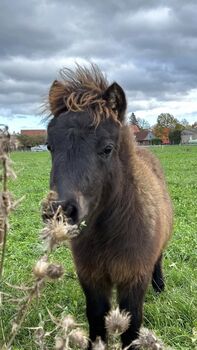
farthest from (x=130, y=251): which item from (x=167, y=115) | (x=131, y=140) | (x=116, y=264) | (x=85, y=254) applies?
(x=167, y=115)

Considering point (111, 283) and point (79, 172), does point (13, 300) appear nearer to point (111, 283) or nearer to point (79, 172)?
point (79, 172)

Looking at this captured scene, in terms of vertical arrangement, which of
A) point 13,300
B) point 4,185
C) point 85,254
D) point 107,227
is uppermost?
point 4,185

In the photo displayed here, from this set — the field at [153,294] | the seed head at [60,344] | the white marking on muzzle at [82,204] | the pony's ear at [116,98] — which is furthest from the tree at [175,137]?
the seed head at [60,344]

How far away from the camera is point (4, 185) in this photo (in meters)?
0.97

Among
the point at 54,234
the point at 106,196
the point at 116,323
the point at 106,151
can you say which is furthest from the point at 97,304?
the point at 54,234

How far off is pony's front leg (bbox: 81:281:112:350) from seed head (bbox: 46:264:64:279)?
3386 mm

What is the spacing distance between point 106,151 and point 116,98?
0.63m

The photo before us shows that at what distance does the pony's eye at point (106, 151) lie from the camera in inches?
135

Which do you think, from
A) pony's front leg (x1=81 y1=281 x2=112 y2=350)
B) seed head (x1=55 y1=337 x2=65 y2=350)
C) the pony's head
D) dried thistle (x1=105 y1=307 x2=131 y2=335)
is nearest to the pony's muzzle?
the pony's head

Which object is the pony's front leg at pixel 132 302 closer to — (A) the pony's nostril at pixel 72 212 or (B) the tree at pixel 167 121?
(A) the pony's nostril at pixel 72 212

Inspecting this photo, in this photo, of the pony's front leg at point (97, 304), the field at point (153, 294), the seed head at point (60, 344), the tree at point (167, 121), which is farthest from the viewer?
the tree at point (167, 121)

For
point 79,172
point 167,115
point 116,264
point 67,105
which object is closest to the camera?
point 79,172

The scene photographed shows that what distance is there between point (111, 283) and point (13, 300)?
3.35 metres

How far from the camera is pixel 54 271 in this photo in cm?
100
